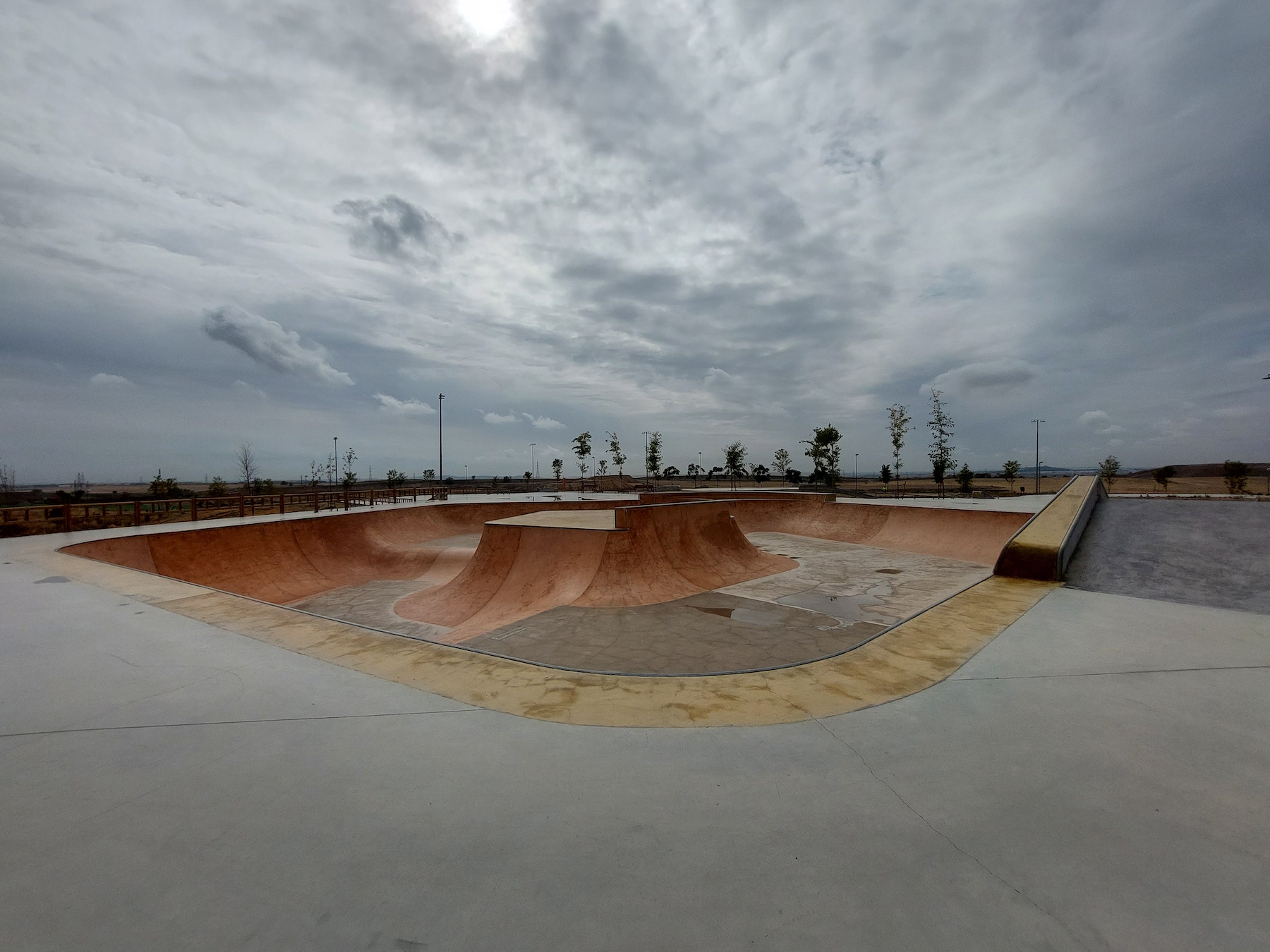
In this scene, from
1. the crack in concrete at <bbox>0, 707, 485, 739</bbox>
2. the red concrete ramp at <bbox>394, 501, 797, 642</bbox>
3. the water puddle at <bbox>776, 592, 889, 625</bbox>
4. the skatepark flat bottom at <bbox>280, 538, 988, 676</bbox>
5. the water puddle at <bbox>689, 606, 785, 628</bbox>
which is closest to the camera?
the crack in concrete at <bbox>0, 707, 485, 739</bbox>

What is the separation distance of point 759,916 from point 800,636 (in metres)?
5.71

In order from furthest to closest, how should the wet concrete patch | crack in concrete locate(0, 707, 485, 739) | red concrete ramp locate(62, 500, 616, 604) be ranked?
1. red concrete ramp locate(62, 500, 616, 604)
2. the wet concrete patch
3. crack in concrete locate(0, 707, 485, 739)

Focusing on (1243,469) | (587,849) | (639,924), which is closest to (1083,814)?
(639,924)

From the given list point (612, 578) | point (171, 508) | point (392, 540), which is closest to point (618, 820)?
point (612, 578)

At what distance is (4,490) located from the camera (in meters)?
40.4

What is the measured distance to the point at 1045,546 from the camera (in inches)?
299

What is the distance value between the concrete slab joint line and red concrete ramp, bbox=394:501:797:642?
0.16ft

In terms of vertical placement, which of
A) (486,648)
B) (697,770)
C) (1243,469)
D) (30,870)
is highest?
(1243,469)

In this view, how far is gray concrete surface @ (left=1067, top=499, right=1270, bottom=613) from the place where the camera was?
21.1 ft

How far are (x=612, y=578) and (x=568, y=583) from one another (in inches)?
39.4

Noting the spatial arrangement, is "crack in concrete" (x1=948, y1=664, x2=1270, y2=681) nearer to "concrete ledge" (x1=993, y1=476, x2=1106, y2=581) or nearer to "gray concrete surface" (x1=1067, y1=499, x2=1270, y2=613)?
"gray concrete surface" (x1=1067, y1=499, x2=1270, y2=613)

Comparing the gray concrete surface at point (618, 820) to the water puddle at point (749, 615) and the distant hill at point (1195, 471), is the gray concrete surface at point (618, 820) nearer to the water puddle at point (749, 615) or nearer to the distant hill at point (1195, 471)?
the water puddle at point (749, 615)

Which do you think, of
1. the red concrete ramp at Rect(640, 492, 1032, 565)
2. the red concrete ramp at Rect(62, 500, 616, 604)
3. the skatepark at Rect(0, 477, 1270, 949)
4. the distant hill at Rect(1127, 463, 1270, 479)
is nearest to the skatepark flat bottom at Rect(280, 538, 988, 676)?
the skatepark at Rect(0, 477, 1270, 949)

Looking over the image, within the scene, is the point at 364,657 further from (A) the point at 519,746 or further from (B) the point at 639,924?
(B) the point at 639,924
